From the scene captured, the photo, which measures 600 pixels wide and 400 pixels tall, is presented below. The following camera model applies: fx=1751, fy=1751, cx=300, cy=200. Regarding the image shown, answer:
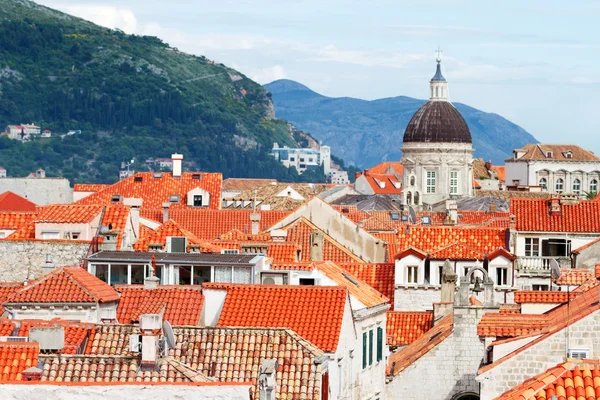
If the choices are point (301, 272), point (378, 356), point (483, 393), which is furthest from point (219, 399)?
point (301, 272)

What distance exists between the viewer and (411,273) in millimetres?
69500

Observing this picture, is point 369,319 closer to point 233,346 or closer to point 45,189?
point 233,346

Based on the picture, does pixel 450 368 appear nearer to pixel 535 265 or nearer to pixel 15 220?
pixel 15 220

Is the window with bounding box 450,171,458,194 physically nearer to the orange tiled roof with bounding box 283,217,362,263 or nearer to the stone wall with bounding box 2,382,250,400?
the orange tiled roof with bounding box 283,217,362,263

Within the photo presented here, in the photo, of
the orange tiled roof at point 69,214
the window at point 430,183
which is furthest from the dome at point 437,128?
the orange tiled roof at point 69,214

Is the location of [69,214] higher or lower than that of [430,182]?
lower

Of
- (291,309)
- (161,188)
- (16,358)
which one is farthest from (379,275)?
(161,188)

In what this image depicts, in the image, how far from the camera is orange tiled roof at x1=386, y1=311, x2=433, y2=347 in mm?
50344

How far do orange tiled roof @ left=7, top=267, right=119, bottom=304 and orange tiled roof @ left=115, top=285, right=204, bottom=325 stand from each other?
443 mm

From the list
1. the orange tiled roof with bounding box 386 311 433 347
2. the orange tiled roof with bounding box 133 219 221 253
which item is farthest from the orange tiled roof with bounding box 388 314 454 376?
the orange tiled roof with bounding box 133 219 221 253

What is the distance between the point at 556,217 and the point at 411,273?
7848 mm

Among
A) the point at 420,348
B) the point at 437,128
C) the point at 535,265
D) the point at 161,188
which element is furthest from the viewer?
the point at 437,128

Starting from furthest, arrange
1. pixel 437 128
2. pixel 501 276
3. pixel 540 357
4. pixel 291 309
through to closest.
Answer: pixel 437 128 → pixel 501 276 → pixel 291 309 → pixel 540 357

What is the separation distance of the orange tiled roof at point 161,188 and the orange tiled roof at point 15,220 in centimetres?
4131
